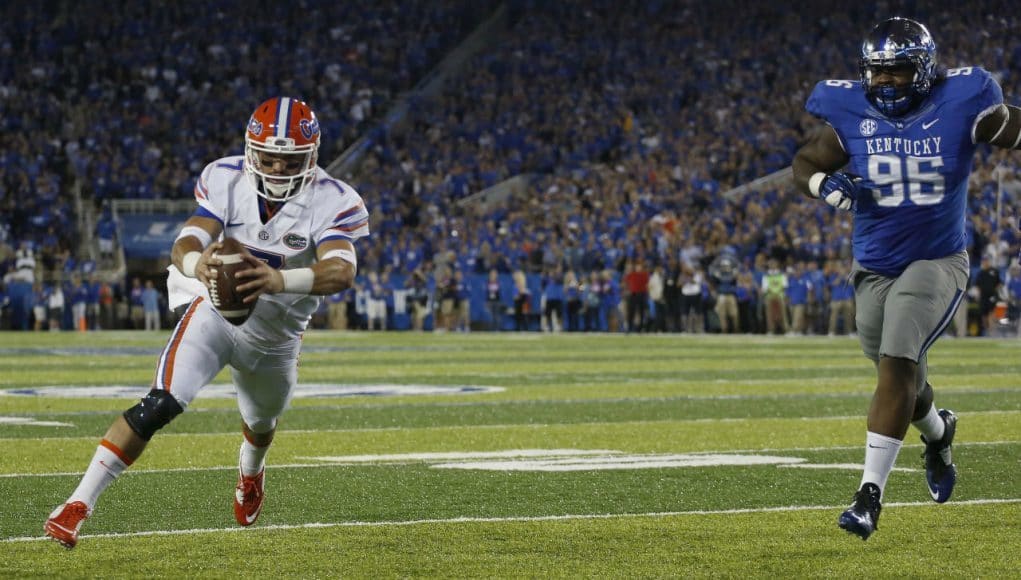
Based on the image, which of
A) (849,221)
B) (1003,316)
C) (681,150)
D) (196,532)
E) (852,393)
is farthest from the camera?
(681,150)

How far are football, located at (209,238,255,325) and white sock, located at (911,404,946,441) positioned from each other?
270 cm

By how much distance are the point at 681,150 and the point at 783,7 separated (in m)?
6.49

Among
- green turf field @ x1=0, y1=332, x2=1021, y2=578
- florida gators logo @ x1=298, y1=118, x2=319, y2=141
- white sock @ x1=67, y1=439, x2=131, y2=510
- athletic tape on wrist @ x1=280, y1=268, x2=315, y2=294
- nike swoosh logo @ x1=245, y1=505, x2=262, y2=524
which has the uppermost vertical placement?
florida gators logo @ x1=298, y1=118, x2=319, y2=141

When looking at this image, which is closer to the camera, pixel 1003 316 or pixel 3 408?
pixel 3 408

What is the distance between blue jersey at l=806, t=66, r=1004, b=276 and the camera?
19.2ft

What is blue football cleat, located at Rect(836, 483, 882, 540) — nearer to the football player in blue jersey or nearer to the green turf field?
the green turf field

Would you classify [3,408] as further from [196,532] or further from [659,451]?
[196,532]

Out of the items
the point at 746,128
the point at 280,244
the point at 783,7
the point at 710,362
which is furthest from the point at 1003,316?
the point at 280,244

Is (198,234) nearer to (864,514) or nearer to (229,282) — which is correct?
(229,282)

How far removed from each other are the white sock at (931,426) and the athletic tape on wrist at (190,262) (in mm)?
2835

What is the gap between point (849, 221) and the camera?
25.8m

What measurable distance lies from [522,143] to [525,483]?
27.7m

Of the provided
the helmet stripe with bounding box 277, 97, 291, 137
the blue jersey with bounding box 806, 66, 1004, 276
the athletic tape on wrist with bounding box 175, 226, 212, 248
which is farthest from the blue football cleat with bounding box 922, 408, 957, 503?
the athletic tape on wrist with bounding box 175, 226, 212, 248

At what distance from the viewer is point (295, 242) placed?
5.59 m
